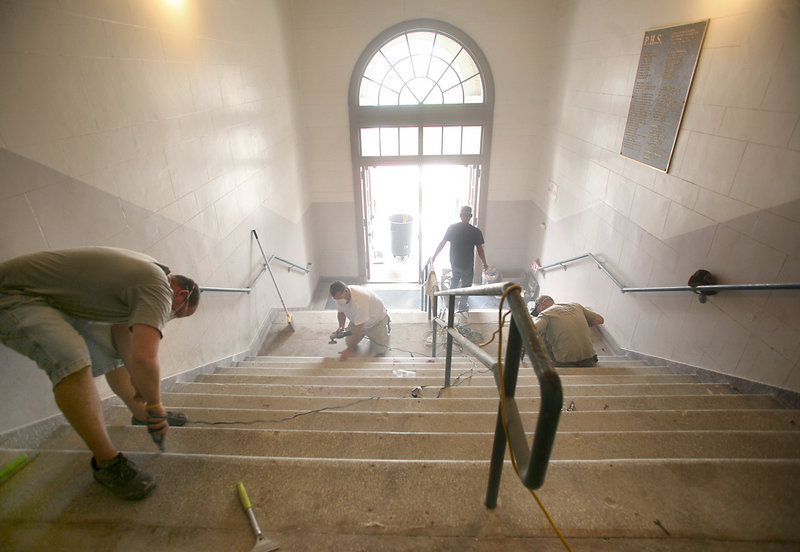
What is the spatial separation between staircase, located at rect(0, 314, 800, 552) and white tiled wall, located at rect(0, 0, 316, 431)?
2.15 feet

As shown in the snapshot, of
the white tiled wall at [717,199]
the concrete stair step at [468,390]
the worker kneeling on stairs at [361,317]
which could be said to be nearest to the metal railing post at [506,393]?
the concrete stair step at [468,390]

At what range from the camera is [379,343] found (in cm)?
427

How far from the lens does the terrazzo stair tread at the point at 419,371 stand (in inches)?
122

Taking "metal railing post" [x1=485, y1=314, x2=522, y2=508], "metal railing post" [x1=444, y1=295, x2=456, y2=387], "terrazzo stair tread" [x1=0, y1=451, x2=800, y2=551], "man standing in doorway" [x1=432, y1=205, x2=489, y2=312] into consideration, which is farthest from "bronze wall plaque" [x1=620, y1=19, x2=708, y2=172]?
"metal railing post" [x1=485, y1=314, x2=522, y2=508]

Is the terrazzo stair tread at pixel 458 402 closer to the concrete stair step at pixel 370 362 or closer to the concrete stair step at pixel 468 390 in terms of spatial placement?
the concrete stair step at pixel 468 390

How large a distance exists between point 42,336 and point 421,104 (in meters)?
5.86

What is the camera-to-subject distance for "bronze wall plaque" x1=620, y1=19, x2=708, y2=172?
2.96 m

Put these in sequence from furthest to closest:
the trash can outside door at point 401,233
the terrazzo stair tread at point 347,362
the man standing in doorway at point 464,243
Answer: the trash can outside door at point 401,233
the man standing in doorway at point 464,243
the terrazzo stair tread at point 347,362

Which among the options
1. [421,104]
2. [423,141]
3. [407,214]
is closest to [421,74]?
[421,104]

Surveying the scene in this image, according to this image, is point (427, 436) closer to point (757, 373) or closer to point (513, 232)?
point (757, 373)

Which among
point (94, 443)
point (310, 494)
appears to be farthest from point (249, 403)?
point (310, 494)

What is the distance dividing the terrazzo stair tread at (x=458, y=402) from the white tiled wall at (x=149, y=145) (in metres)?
0.54

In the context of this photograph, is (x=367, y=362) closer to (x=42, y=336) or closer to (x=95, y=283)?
(x=95, y=283)

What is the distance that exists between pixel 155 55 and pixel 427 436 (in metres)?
2.93
